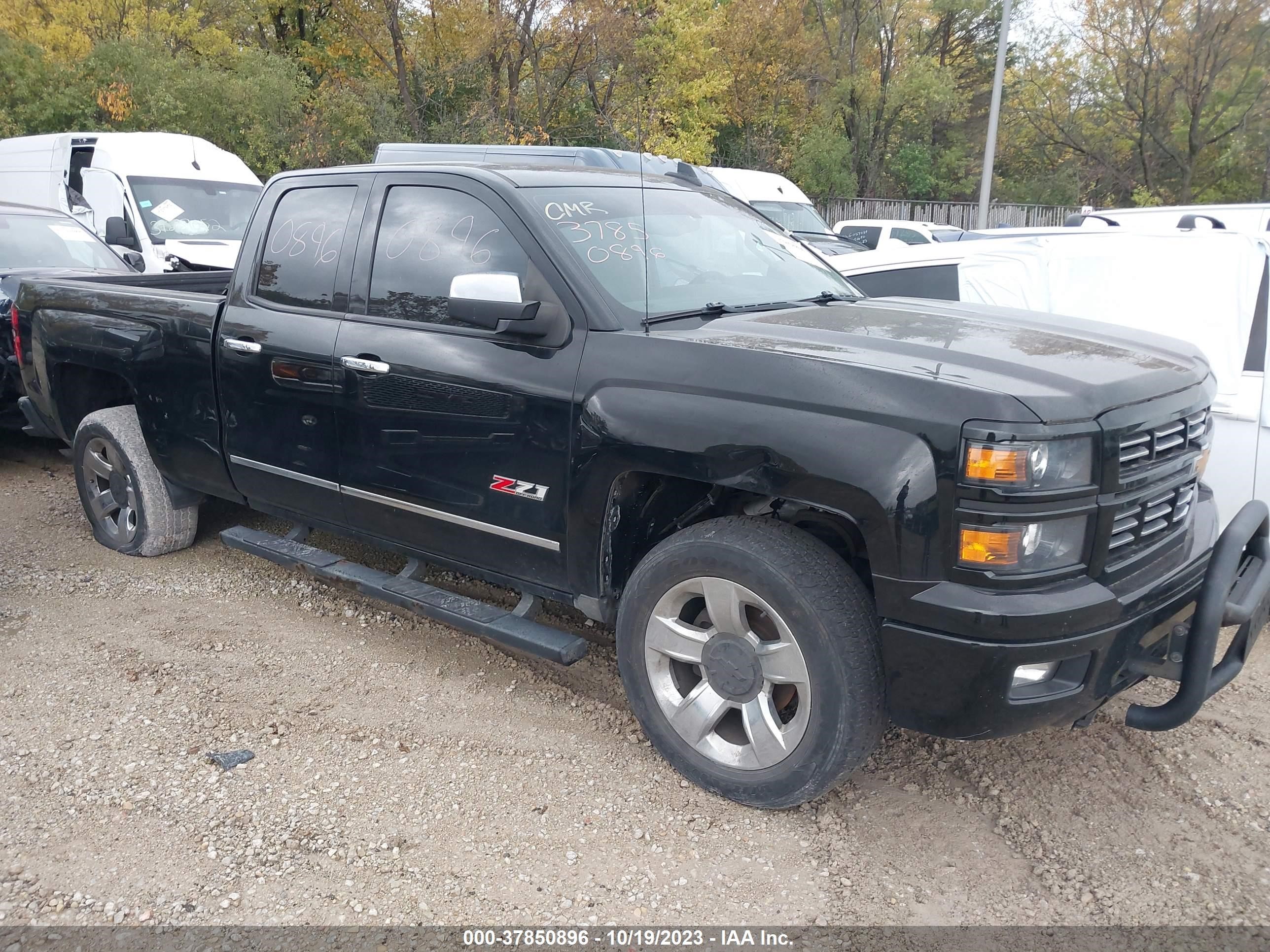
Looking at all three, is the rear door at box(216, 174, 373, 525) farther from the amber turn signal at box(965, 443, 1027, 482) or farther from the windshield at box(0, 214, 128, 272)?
the windshield at box(0, 214, 128, 272)

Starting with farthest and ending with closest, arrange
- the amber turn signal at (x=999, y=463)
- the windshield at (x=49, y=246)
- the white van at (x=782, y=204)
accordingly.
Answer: the white van at (x=782, y=204) < the windshield at (x=49, y=246) < the amber turn signal at (x=999, y=463)

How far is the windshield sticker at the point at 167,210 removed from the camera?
38.2 ft

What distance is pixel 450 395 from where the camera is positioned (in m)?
3.53

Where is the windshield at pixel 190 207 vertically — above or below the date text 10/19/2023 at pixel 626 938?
above

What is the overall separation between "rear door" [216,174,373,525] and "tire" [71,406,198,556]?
0.89 m

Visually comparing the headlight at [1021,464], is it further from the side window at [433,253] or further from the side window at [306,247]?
the side window at [306,247]

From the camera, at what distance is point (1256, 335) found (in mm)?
4738

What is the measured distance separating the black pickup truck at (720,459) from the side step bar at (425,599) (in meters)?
0.02

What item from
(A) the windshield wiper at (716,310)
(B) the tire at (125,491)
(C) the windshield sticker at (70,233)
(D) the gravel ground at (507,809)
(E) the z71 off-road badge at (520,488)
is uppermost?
(C) the windshield sticker at (70,233)

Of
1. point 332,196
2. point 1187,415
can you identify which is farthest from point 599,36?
point 1187,415

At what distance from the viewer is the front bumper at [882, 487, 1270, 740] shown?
8.39 feet

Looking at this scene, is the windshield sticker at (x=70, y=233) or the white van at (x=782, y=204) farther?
the white van at (x=782, y=204)

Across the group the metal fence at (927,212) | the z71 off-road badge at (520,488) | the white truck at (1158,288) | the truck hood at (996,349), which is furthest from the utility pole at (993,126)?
the z71 off-road badge at (520,488)

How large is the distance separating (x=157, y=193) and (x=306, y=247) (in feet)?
29.9
